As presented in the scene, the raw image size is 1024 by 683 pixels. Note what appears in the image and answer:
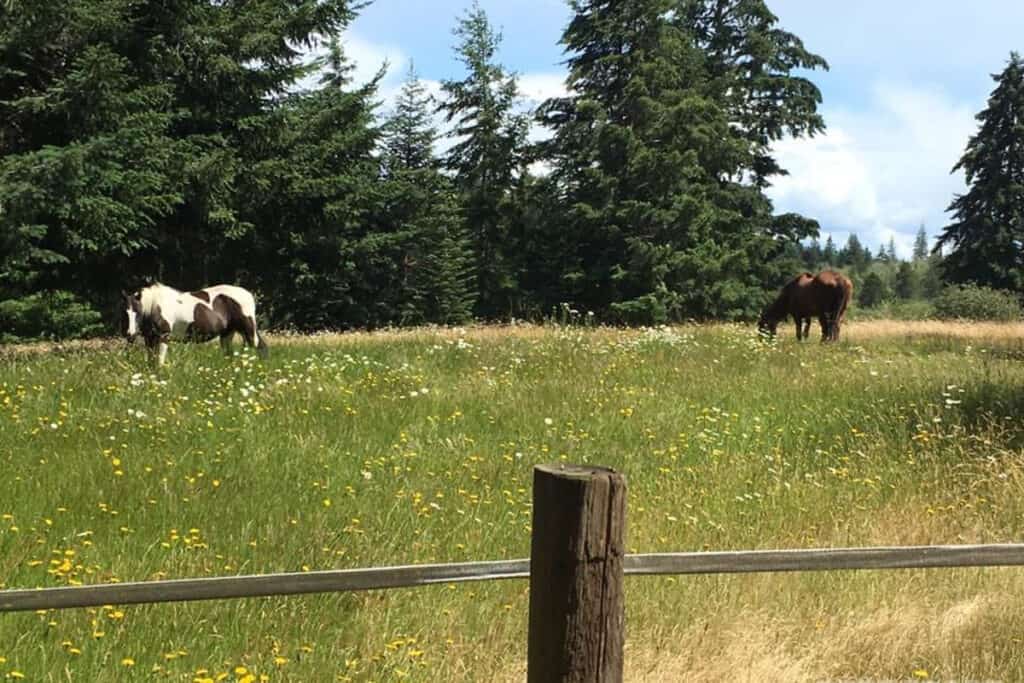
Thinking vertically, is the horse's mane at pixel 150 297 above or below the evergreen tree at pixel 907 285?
below

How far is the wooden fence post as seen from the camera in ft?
7.07

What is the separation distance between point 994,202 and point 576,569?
51455 mm

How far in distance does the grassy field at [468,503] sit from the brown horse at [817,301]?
9020 mm

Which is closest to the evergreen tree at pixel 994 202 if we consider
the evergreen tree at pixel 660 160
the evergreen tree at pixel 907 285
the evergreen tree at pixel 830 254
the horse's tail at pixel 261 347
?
the evergreen tree at pixel 660 160

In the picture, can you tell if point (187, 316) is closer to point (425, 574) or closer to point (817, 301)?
point (425, 574)

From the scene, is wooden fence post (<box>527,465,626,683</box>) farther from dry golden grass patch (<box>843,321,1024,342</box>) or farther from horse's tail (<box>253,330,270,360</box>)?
dry golden grass patch (<box>843,321,1024,342</box>)

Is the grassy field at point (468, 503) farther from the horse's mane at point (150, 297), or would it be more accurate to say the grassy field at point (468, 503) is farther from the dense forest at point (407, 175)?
the dense forest at point (407, 175)

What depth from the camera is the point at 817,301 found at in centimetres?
2062

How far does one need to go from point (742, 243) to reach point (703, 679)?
122 feet

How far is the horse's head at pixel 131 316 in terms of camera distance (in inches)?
466

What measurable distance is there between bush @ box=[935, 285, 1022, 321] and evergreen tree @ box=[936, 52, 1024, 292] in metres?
4.83

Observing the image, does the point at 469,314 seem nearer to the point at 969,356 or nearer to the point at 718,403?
the point at 969,356

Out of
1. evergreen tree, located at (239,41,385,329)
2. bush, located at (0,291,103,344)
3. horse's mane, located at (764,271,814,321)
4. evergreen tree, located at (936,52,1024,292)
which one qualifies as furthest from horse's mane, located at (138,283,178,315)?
evergreen tree, located at (936,52,1024,292)

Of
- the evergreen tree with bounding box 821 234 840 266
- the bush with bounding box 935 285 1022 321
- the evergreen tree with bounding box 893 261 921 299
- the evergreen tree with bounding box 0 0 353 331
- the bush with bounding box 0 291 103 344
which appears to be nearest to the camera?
the evergreen tree with bounding box 0 0 353 331
